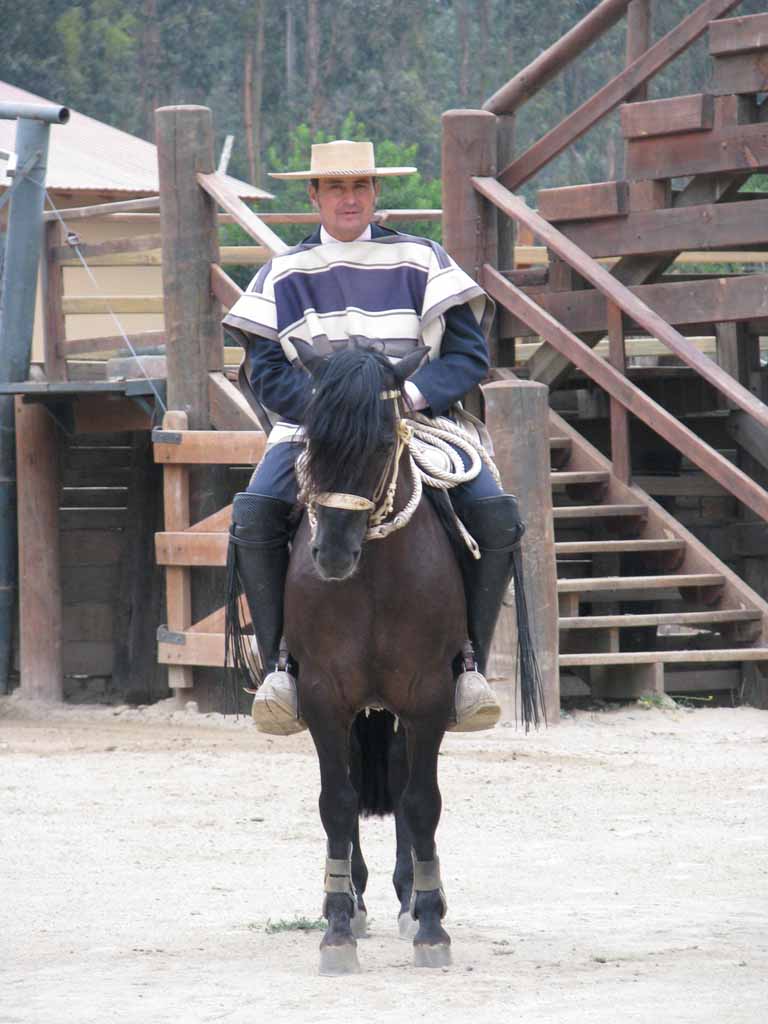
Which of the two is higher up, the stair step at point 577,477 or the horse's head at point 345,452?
the stair step at point 577,477

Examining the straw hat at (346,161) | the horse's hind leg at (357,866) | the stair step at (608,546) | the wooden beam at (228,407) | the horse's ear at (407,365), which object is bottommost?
the horse's hind leg at (357,866)

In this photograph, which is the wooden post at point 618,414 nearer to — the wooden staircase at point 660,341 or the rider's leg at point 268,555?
the wooden staircase at point 660,341

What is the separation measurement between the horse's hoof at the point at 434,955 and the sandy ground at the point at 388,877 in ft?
0.21

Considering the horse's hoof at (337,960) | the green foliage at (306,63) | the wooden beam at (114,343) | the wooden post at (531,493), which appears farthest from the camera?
the green foliage at (306,63)

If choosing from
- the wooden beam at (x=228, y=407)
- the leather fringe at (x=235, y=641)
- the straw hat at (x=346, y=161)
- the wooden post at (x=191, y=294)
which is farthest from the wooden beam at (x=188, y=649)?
the straw hat at (x=346, y=161)

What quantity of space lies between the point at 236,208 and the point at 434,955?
5.48m

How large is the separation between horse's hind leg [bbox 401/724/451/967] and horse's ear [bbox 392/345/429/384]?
3.24 ft

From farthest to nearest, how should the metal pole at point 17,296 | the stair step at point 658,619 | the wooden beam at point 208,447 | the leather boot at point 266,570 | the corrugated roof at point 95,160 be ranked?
1. the corrugated roof at point 95,160
2. the metal pole at point 17,296
3. the wooden beam at point 208,447
4. the stair step at point 658,619
5. the leather boot at point 266,570

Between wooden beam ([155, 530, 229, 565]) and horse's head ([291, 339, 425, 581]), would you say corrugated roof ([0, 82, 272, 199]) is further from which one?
horse's head ([291, 339, 425, 581])

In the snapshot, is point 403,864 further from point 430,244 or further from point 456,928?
point 430,244

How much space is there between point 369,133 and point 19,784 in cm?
3544

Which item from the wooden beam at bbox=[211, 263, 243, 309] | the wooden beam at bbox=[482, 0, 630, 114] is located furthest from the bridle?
the wooden beam at bbox=[482, 0, 630, 114]

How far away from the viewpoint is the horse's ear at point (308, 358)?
4.54m

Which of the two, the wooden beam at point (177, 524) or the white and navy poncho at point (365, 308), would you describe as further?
the wooden beam at point (177, 524)
